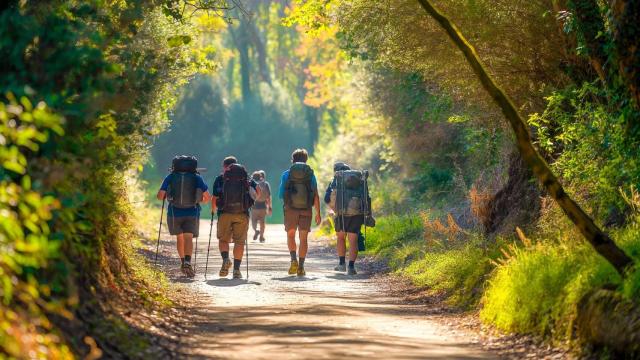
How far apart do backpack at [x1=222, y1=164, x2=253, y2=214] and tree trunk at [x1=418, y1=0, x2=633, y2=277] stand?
28.8 feet

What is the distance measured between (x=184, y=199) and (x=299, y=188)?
7.71 feet

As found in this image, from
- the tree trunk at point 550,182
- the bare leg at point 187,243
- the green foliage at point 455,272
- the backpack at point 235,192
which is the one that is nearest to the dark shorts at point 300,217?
the backpack at point 235,192

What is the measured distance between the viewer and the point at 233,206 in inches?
778

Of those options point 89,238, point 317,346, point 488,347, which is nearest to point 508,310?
point 488,347

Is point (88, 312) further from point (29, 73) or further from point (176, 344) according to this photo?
point (29, 73)

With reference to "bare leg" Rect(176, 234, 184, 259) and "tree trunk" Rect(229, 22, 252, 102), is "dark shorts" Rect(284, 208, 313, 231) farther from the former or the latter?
"tree trunk" Rect(229, 22, 252, 102)

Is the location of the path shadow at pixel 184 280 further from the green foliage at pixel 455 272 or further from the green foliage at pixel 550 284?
the green foliage at pixel 550 284

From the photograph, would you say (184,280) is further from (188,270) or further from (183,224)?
(183,224)

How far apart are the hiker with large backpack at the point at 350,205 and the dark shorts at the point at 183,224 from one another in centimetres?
306

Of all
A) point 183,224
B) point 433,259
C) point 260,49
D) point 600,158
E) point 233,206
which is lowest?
point 433,259

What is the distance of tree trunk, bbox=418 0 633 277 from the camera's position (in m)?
10.7

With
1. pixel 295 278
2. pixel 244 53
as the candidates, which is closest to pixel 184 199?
pixel 295 278

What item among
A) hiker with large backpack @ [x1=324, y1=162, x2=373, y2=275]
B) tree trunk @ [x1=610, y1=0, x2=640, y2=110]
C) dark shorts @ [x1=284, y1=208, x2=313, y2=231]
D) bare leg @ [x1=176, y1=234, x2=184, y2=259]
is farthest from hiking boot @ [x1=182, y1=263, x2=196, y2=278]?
tree trunk @ [x1=610, y1=0, x2=640, y2=110]

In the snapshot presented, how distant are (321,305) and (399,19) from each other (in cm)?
524
